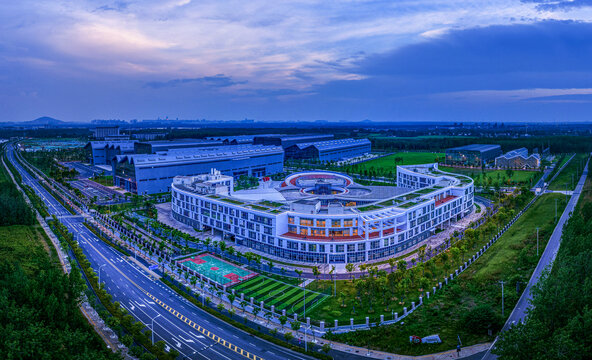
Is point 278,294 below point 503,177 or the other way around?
below

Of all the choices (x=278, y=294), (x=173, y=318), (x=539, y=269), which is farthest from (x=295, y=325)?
(x=539, y=269)

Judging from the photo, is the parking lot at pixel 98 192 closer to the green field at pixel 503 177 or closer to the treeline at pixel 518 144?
the green field at pixel 503 177

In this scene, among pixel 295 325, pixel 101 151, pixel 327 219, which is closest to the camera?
pixel 295 325

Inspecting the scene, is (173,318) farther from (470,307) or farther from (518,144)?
(518,144)

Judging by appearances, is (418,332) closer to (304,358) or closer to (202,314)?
(304,358)

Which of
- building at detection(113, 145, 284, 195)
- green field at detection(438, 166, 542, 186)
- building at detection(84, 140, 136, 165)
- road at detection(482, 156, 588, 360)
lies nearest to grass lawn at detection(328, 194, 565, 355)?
road at detection(482, 156, 588, 360)

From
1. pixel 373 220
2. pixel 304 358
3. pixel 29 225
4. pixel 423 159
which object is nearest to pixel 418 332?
pixel 304 358

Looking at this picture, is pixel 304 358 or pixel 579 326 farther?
pixel 304 358
